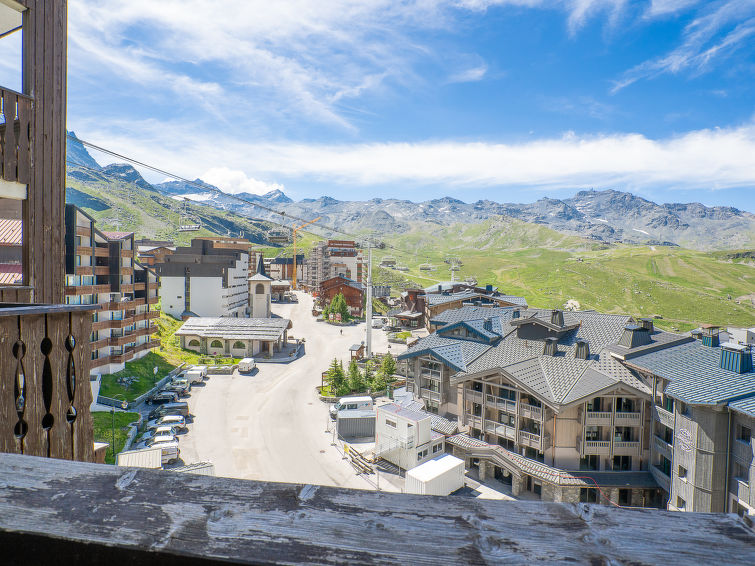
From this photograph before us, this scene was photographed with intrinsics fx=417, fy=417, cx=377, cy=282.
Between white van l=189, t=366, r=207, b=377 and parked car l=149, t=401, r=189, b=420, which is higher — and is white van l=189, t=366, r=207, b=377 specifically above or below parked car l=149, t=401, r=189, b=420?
above

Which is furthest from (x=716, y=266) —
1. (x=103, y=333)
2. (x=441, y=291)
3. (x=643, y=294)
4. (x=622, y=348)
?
(x=103, y=333)

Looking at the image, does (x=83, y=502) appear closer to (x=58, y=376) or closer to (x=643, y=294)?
(x=58, y=376)

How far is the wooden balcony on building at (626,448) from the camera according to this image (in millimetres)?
22781

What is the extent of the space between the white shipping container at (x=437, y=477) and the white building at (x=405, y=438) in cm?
185

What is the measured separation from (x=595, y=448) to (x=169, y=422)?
87.8 ft

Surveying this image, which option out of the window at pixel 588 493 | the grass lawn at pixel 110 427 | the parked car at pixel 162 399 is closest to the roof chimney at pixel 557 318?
the window at pixel 588 493

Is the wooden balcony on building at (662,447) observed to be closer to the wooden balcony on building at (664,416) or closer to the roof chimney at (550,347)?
the wooden balcony on building at (664,416)

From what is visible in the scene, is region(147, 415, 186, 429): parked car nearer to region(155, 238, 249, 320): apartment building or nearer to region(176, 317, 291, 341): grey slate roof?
region(176, 317, 291, 341): grey slate roof

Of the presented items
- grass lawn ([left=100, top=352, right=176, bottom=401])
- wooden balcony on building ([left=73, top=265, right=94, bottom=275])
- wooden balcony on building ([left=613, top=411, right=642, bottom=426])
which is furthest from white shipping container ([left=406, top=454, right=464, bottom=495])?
wooden balcony on building ([left=73, top=265, right=94, bottom=275])

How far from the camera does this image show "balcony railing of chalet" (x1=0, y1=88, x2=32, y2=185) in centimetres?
559

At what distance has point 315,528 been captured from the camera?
120 centimetres

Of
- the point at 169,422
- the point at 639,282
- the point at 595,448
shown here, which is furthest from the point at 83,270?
the point at 639,282

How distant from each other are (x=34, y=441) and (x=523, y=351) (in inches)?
1106

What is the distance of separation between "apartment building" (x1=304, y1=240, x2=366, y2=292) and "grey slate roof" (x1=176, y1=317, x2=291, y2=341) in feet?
180
